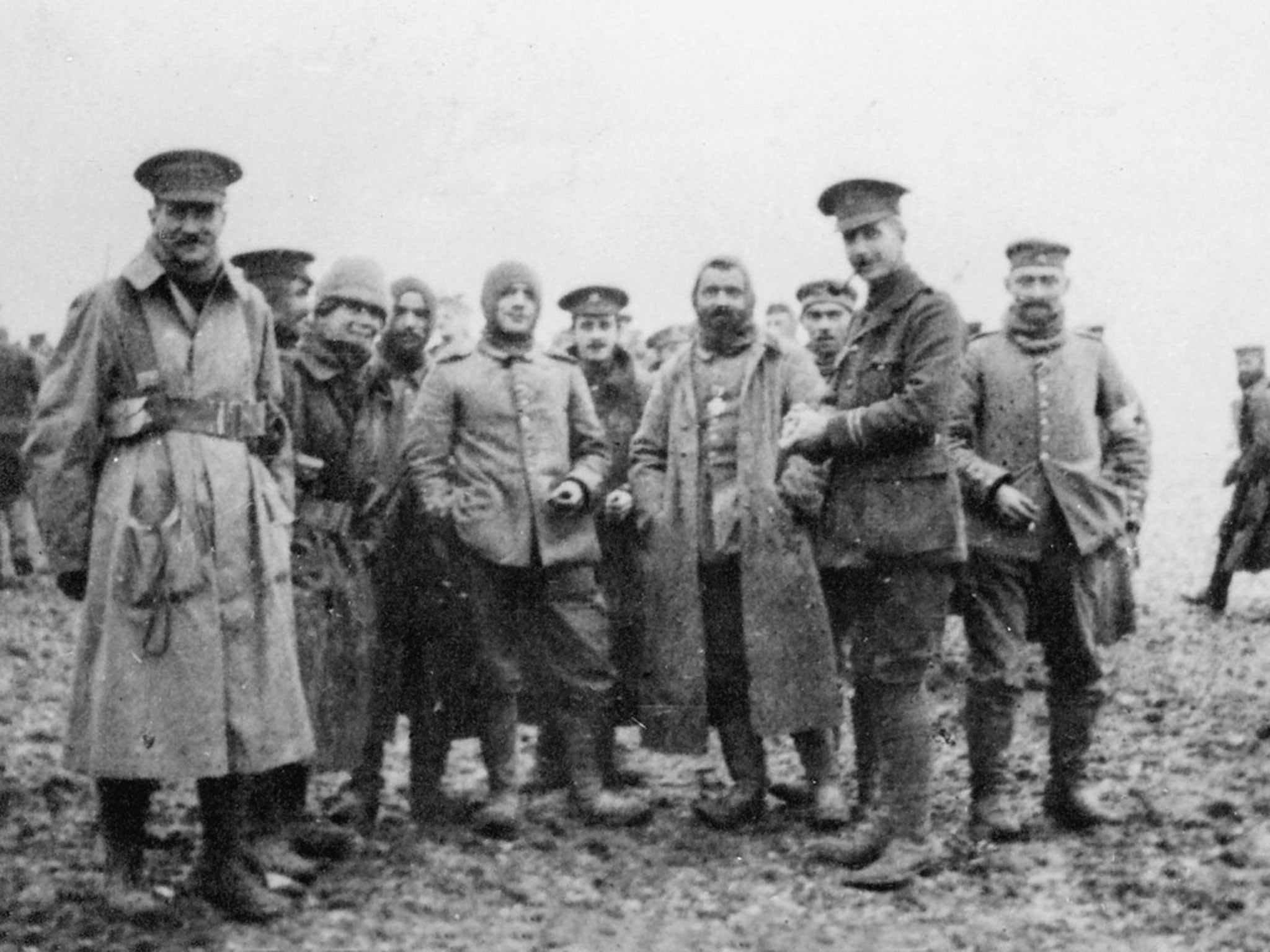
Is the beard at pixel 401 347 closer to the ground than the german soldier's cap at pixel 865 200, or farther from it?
closer to the ground

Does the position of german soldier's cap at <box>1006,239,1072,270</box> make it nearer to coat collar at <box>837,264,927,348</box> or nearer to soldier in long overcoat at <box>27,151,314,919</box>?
coat collar at <box>837,264,927,348</box>

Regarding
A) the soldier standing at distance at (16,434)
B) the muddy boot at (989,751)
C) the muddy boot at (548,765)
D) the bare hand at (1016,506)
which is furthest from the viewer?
the soldier standing at distance at (16,434)

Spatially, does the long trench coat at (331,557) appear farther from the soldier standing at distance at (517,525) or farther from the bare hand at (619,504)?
the bare hand at (619,504)

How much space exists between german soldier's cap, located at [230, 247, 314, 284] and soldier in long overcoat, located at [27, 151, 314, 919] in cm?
120

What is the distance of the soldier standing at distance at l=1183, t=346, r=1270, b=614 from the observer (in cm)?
1137

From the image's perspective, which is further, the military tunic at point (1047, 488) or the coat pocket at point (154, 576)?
the military tunic at point (1047, 488)

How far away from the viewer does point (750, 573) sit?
18.6 feet

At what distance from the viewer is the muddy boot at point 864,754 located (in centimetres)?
548

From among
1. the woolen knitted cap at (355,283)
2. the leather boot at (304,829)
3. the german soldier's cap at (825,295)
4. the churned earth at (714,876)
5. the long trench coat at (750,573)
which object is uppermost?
the german soldier's cap at (825,295)

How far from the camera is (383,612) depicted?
5727mm

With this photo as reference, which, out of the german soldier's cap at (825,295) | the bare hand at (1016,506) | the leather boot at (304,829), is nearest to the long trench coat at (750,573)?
the bare hand at (1016,506)

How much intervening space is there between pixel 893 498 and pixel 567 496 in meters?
1.42

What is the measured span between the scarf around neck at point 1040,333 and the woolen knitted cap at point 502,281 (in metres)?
2.00

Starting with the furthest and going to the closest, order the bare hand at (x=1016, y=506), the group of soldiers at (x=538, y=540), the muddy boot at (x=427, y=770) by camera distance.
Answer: the muddy boot at (x=427, y=770), the bare hand at (x=1016, y=506), the group of soldiers at (x=538, y=540)
